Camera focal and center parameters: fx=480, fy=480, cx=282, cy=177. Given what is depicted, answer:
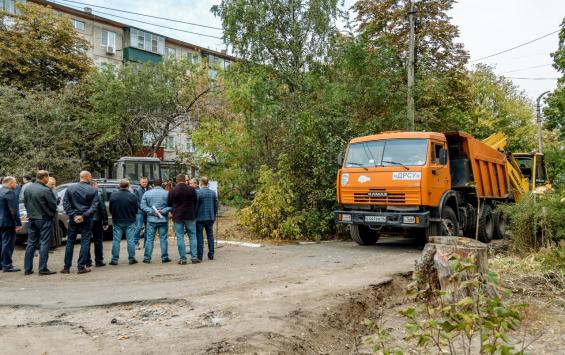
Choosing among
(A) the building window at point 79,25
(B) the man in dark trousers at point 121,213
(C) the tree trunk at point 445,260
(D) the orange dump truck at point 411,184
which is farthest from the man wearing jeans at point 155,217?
(A) the building window at point 79,25

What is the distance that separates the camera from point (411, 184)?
35.2 ft

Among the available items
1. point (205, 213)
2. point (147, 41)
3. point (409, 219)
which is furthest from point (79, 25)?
point (409, 219)

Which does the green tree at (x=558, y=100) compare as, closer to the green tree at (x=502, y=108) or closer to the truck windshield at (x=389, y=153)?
the green tree at (x=502, y=108)

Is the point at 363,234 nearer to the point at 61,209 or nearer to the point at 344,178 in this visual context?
the point at 344,178

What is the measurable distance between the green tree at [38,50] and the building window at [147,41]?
1154cm

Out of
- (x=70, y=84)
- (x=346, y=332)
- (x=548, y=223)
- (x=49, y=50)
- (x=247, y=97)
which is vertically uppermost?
(x=49, y=50)

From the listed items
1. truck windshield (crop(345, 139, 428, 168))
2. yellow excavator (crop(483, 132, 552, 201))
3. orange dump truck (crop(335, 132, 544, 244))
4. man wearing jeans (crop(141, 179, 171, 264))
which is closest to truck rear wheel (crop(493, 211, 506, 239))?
yellow excavator (crop(483, 132, 552, 201))

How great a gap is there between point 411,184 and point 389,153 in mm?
1048

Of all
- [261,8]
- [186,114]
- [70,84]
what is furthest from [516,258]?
[70,84]

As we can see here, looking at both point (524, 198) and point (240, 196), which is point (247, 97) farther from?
point (524, 198)

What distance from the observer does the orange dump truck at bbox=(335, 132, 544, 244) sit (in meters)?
10.8

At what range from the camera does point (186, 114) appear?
28578 mm

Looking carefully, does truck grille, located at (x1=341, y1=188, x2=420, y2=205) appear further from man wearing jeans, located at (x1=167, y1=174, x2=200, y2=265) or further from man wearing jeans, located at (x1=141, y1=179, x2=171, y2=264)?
man wearing jeans, located at (x1=141, y1=179, x2=171, y2=264)

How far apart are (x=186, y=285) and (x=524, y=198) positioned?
8044 mm
